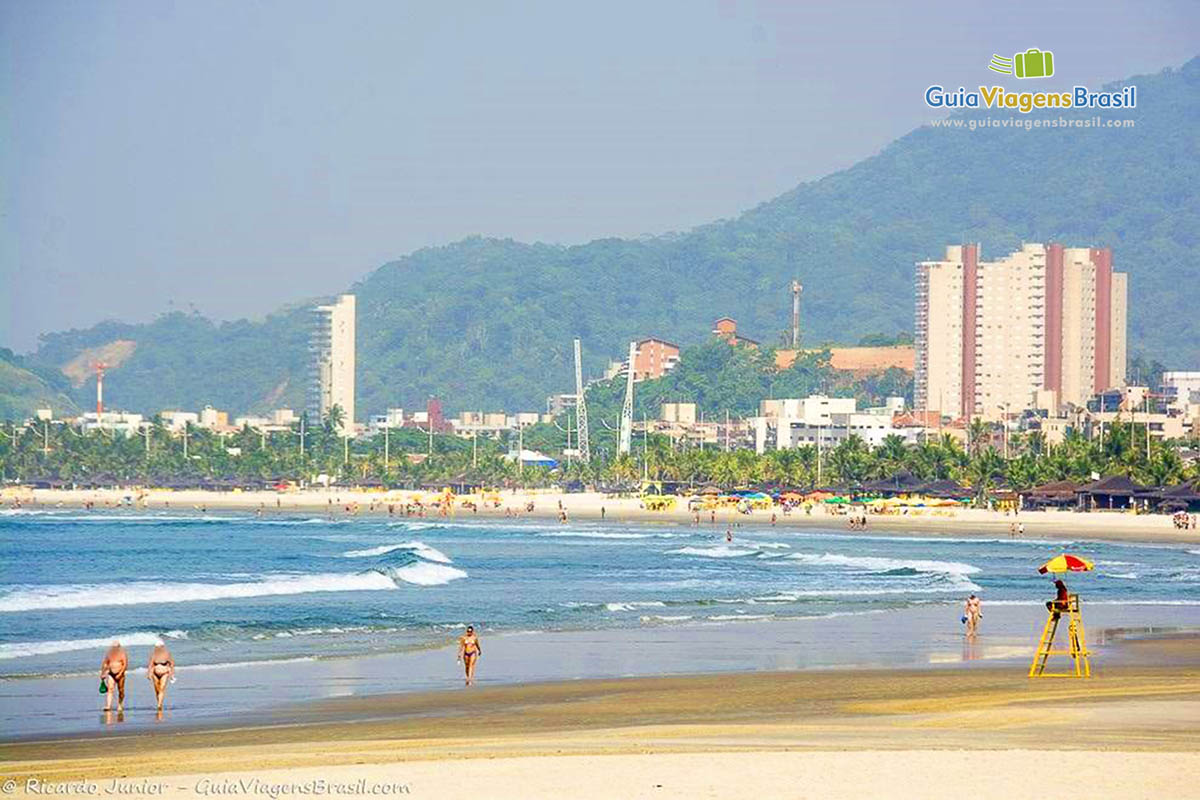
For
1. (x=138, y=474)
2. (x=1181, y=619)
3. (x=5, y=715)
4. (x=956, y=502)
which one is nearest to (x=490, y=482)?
(x=138, y=474)

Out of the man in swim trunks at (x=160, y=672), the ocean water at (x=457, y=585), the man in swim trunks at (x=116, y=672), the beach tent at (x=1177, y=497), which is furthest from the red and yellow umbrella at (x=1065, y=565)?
the beach tent at (x=1177, y=497)

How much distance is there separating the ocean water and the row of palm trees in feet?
113

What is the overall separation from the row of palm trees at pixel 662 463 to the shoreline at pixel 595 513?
13.8 ft

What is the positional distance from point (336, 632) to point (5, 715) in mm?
13239

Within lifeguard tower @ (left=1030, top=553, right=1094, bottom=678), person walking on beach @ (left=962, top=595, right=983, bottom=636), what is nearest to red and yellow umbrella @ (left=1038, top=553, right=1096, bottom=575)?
lifeguard tower @ (left=1030, top=553, right=1094, bottom=678)

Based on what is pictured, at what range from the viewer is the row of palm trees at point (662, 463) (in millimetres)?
118438

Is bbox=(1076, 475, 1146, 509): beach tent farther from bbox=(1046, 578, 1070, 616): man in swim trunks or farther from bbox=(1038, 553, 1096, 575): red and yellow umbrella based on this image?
bbox=(1046, 578, 1070, 616): man in swim trunks

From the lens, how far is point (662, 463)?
160m

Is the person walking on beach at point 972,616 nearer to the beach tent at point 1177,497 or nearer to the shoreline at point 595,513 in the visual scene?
the shoreline at point 595,513

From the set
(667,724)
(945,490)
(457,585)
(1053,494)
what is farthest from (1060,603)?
(945,490)

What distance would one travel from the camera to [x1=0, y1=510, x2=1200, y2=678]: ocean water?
1332 inches

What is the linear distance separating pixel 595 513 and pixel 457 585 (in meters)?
78.2

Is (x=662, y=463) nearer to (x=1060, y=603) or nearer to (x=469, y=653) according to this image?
(x=469, y=653)

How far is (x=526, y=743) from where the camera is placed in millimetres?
17891
